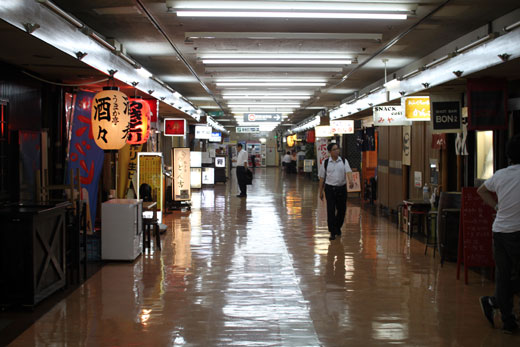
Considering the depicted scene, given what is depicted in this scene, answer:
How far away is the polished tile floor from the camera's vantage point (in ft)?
15.6

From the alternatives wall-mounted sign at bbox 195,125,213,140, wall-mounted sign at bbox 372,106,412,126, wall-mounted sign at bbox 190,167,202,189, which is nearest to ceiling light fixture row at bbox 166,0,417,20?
wall-mounted sign at bbox 372,106,412,126

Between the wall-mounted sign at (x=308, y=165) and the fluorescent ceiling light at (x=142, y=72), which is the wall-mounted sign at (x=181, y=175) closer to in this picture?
the fluorescent ceiling light at (x=142, y=72)

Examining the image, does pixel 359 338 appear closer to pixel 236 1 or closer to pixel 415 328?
pixel 415 328

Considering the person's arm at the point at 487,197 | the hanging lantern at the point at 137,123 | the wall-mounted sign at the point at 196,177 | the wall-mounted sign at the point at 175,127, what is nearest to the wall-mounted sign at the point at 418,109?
the person's arm at the point at 487,197

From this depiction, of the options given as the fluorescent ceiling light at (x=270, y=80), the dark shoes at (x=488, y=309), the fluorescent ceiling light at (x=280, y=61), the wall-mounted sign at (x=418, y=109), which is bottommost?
the dark shoes at (x=488, y=309)

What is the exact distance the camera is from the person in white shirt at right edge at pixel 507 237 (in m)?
4.77

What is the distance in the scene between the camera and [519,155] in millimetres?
4895

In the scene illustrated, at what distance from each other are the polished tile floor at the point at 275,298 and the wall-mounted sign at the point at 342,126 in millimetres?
6983

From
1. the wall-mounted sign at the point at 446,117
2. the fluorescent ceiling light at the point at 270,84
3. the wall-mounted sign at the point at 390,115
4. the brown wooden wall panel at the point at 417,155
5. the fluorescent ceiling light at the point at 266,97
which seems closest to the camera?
the wall-mounted sign at the point at 446,117

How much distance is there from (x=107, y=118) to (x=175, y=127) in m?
8.61

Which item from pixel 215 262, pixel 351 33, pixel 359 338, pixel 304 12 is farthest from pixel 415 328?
pixel 351 33

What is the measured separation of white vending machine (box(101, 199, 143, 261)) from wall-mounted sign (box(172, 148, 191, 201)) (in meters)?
6.18

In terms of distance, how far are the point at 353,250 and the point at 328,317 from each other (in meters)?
3.55

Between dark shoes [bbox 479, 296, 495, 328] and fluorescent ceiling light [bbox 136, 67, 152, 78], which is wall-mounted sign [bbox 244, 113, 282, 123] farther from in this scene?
dark shoes [bbox 479, 296, 495, 328]
